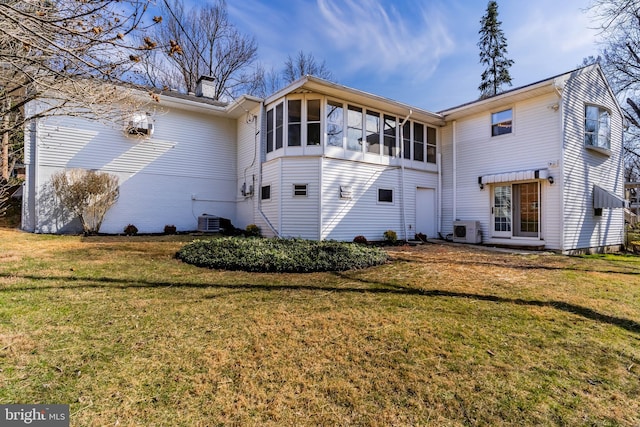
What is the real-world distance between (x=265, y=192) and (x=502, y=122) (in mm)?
8219

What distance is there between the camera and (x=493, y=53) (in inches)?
811

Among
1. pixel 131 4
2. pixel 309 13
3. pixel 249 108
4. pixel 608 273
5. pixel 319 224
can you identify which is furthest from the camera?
pixel 249 108

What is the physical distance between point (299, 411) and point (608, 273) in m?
7.21

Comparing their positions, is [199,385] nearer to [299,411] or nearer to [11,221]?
[299,411]

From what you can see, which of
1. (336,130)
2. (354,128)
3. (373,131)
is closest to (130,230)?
(336,130)

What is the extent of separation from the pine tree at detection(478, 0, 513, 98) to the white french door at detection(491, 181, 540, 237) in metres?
13.0

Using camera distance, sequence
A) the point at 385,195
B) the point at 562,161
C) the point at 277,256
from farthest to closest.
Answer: the point at 385,195 → the point at 562,161 → the point at 277,256

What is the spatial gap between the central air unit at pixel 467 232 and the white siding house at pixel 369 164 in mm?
271

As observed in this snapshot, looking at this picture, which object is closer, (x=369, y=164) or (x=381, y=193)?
(x=369, y=164)

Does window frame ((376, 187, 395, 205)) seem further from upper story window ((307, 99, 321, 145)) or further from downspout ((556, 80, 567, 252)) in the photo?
downspout ((556, 80, 567, 252))

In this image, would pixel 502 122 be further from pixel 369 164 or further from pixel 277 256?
pixel 277 256

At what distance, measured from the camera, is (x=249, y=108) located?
11.5m

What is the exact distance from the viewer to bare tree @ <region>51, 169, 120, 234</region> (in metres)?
9.52

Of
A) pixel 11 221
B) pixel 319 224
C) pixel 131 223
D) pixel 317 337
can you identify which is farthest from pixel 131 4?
pixel 11 221
